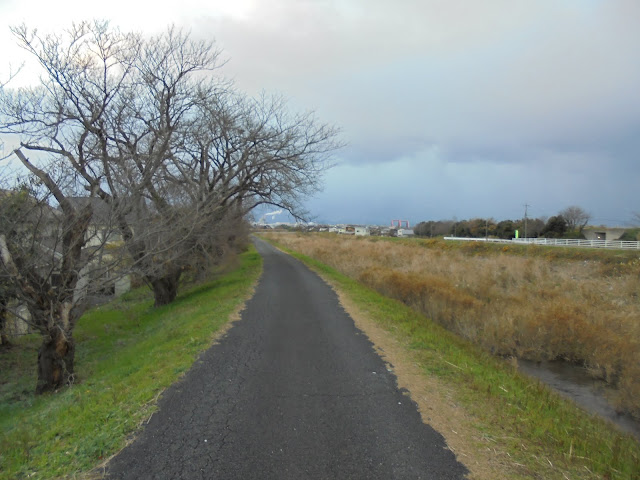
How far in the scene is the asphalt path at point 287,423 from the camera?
3.94 metres

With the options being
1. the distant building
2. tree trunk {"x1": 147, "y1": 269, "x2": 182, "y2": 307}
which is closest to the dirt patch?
tree trunk {"x1": 147, "y1": 269, "x2": 182, "y2": 307}

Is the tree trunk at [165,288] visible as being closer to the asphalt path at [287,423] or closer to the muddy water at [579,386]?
the asphalt path at [287,423]

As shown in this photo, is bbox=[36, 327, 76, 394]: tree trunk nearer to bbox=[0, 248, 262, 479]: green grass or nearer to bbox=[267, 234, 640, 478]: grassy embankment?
bbox=[0, 248, 262, 479]: green grass

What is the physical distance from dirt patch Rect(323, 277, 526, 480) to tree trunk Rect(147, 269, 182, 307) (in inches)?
495

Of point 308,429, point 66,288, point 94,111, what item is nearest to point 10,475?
point 308,429

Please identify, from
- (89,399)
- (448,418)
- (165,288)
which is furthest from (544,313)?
(165,288)

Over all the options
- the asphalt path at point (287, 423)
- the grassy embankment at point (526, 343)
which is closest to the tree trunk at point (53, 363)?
the asphalt path at point (287, 423)

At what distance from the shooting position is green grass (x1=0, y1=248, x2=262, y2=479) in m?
4.36

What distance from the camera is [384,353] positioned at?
25.6 feet

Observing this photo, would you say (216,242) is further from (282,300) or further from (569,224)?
(569,224)

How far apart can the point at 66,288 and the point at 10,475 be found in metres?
6.21

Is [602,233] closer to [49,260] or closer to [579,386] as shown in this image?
[579,386]

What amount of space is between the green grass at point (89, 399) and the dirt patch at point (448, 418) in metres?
3.26

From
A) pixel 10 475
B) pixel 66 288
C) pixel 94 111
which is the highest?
pixel 94 111
